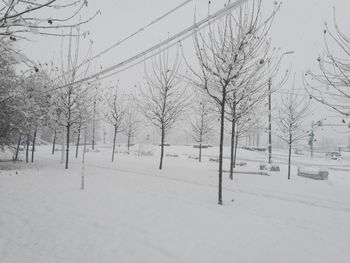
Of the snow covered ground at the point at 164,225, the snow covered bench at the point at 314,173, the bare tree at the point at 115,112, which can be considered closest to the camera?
the snow covered ground at the point at 164,225

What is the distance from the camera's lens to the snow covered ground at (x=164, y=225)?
4762 millimetres

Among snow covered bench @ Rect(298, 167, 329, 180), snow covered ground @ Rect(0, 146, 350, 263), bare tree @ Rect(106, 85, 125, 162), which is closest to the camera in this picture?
snow covered ground @ Rect(0, 146, 350, 263)

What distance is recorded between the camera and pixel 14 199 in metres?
8.38

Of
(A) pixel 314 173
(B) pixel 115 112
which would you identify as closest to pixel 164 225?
(A) pixel 314 173

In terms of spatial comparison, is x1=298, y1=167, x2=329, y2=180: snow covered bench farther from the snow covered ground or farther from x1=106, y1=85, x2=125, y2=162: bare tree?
x1=106, y1=85, x2=125, y2=162: bare tree

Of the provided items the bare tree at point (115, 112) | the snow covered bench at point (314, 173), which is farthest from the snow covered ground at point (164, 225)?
the bare tree at point (115, 112)

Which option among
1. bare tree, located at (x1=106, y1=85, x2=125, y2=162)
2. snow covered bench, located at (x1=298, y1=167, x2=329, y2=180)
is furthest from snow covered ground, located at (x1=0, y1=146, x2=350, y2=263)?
bare tree, located at (x1=106, y1=85, x2=125, y2=162)

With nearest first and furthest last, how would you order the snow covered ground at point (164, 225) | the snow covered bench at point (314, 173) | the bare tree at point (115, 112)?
1. the snow covered ground at point (164, 225)
2. the snow covered bench at point (314, 173)
3. the bare tree at point (115, 112)

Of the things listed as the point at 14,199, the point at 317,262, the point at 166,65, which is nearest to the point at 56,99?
the point at 166,65

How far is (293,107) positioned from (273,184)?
764cm

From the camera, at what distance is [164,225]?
6121 mm

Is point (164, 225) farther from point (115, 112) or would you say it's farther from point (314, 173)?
point (115, 112)

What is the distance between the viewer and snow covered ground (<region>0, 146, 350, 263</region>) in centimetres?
476

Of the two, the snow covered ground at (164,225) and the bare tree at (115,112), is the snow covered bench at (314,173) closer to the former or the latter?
the snow covered ground at (164,225)
